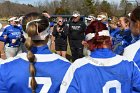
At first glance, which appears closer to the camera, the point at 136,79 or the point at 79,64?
the point at 79,64

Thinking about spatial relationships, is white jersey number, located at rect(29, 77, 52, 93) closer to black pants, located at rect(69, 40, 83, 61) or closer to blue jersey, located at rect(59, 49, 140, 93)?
blue jersey, located at rect(59, 49, 140, 93)

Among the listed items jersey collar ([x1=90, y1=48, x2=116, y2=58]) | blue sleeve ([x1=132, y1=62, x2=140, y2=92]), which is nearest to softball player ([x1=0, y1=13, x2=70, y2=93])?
jersey collar ([x1=90, y1=48, x2=116, y2=58])

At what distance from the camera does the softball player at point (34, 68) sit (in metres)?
3.24

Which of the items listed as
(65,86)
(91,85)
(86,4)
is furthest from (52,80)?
(86,4)

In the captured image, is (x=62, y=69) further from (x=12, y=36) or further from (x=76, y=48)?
(x=76, y=48)

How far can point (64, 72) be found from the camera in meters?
3.39

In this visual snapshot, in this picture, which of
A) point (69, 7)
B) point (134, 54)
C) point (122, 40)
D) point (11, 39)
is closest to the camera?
point (134, 54)

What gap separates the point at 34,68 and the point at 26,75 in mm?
105

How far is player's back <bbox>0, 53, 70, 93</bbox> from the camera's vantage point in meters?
3.27

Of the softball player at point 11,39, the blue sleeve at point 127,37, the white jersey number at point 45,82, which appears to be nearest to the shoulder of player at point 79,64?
the white jersey number at point 45,82

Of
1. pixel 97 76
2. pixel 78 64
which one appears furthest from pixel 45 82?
pixel 97 76

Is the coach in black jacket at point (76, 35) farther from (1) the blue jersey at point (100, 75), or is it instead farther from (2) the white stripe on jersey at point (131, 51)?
(1) the blue jersey at point (100, 75)

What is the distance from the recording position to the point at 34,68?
10.6 ft

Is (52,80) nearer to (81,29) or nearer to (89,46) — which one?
(89,46)
